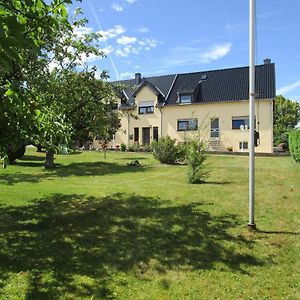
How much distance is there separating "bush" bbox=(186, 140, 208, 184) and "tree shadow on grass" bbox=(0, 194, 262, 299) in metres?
3.18

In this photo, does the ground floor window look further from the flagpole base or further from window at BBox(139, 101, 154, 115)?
the flagpole base

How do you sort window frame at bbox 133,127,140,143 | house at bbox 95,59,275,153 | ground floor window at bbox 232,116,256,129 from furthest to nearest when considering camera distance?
→ window frame at bbox 133,127,140,143 → ground floor window at bbox 232,116,256,129 → house at bbox 95,59,275,153

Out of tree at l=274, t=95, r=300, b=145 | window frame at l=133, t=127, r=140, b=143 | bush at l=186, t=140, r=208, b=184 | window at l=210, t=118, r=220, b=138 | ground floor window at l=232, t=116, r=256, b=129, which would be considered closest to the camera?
bush at l=186, t=140, r=208, b=184

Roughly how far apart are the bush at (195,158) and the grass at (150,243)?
85 centimetres

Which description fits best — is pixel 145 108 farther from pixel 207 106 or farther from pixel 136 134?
pixel 207 106

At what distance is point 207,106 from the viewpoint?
41375 mm

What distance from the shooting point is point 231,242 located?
7.37 meters

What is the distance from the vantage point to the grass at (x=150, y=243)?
5.68 m

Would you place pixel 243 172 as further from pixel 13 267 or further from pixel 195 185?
pixel 13 267

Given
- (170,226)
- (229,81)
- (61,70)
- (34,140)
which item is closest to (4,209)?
(34,140)

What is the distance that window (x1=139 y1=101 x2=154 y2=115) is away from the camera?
45.6 meters

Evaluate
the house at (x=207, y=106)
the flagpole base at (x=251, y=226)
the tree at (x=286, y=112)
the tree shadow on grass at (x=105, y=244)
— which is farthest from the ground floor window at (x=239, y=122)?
the tree at (x=286, y=112)

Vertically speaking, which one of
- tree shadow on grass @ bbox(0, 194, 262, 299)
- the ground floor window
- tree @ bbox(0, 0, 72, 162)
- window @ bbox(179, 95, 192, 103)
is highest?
window @ bbox(179, 95, 192, 103)

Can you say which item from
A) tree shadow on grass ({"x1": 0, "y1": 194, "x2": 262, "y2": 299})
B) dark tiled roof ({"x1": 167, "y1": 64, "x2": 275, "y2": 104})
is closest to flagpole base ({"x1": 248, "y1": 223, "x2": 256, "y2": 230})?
tree shadow on grass ({"x1": 0, "y1": 194, "x2": 262, "y2": 299})
